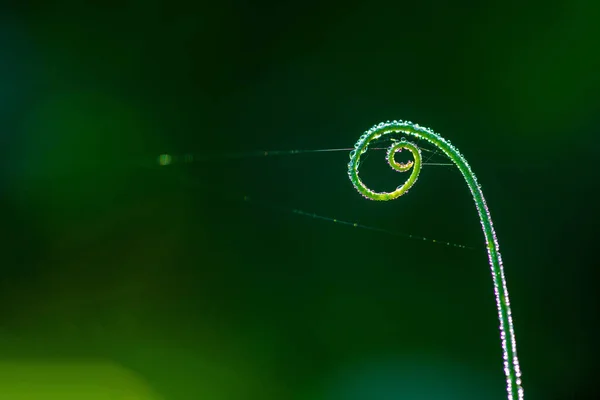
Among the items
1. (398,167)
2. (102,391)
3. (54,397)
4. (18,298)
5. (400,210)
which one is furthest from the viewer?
(400,210)

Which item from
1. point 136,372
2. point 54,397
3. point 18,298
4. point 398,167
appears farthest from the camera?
point 18,298

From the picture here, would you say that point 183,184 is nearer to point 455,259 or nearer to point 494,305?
point 455,259

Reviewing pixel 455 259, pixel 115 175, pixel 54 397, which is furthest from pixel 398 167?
pixel 115 175

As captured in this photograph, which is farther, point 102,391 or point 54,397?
point 102,391

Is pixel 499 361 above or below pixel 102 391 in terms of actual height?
above

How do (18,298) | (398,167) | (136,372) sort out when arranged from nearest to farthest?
(398,167)
(136,372)
(18,298)

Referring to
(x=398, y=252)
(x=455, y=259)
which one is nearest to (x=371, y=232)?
(x=398, y=252)

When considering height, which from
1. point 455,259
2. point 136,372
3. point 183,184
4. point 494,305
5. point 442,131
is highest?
point 442,131

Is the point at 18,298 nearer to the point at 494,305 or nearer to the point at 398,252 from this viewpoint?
the point at 398,252

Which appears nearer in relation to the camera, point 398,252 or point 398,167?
point 398,167

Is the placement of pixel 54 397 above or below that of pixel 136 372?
below
